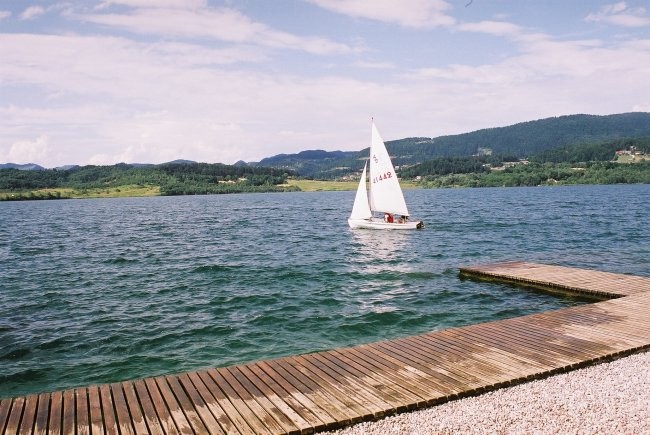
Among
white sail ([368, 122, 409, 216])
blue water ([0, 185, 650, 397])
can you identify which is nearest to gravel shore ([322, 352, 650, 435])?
blue water ([0, 185, 650, 397])

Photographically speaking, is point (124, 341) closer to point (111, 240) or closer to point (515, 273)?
point (515, 273)

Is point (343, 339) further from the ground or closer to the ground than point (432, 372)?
closer to the ground

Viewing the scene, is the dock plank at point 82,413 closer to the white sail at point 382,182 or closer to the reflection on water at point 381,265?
the reflection on water at point 381,265

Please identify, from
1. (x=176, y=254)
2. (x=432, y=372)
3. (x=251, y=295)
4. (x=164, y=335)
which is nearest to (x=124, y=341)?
(x=164, y=335)

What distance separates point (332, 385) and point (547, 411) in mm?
4932

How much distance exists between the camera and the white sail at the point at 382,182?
56750 mm

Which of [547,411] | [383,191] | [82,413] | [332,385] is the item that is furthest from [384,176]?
[82,413]

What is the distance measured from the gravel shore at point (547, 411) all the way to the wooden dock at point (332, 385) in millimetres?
382

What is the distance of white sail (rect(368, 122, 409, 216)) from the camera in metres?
56.8

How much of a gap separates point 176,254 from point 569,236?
42967 mm

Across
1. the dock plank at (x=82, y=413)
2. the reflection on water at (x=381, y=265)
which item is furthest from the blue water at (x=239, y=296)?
the dock plank at (x=82, y=413)

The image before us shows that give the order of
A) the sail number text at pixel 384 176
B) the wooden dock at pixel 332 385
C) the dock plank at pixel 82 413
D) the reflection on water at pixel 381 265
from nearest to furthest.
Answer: the dock plank at pixel 82 413, the wooden dock at pixel 332 385, the reflection on water at pixel 381 265, the sail number text at pixel 384 176

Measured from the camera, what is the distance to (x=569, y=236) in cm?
5441

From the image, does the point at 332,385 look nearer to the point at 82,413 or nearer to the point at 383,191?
the point at 82,413
